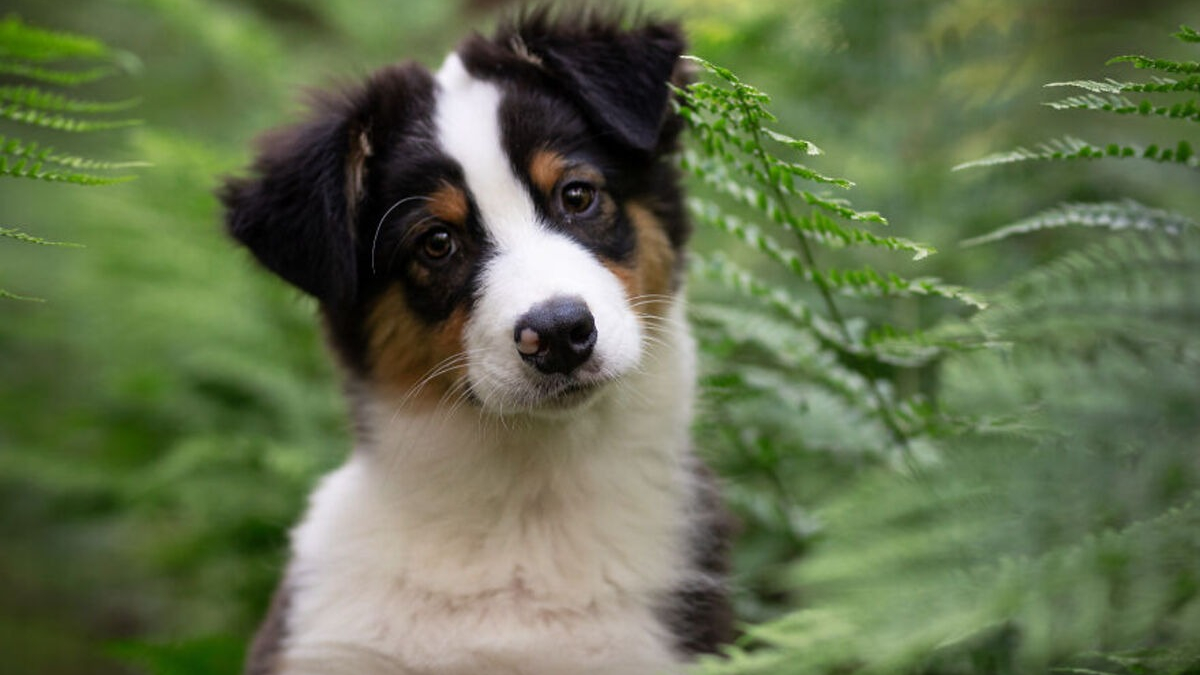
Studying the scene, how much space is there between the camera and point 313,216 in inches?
149

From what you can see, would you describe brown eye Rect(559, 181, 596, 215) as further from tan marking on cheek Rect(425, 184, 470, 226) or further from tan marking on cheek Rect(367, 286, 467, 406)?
tan marking on cheek Rect(367, 286, 467, 406)

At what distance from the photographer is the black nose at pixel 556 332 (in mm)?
3406

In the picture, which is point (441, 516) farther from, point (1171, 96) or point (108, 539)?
point (1171, 96)

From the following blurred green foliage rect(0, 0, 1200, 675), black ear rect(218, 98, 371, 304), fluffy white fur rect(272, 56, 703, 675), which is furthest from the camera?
black ear rect(218, 98, 371, 304)

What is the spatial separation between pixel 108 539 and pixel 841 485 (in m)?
4.50

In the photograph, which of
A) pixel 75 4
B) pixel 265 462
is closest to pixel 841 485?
pixel 265 462

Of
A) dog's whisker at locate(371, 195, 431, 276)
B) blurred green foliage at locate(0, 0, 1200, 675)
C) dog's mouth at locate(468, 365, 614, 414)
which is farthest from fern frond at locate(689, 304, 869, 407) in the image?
dog's whisker at locate(371, 195, 431, 276)

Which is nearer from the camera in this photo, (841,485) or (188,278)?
(841,485)

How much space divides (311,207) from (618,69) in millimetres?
1114

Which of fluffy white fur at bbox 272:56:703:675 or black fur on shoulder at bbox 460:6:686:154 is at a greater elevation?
black fur on shoulder at bbox 460:6:686:154

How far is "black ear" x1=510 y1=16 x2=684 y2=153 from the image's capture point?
386 cm

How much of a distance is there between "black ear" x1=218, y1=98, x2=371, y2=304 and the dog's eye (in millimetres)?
237

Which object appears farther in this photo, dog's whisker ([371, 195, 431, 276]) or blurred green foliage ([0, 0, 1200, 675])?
dog's whisker ([371, 195, 431, 276])

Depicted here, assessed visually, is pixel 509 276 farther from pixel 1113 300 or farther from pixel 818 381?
pixel 1113 300
